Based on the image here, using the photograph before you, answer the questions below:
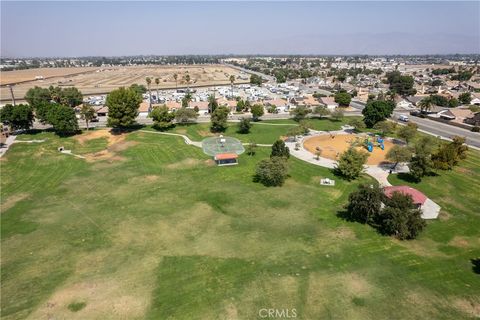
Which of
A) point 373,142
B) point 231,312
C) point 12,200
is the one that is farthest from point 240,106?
point 231,312

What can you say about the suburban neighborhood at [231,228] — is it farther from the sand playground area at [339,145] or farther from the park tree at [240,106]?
the park tree at [240,106]

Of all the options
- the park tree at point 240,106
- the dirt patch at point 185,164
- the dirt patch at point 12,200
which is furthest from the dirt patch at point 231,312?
the park tree at point 240,106

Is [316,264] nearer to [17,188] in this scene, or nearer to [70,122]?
[17,188]

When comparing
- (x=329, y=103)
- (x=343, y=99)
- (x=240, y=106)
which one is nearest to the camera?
(x=240, y=106)

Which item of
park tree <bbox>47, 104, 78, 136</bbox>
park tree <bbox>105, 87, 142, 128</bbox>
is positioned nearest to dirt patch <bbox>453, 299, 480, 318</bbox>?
park tree <bbox>105, 87, 142, 128</bbox>

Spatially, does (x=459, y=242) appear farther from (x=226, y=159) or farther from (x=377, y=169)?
(x=226, y=159)

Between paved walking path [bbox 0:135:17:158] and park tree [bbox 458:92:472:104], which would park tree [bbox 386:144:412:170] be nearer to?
paved walking path [bbox 0:135:17:158]
